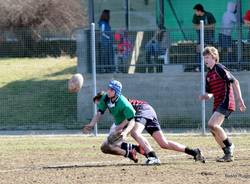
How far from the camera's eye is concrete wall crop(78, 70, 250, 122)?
22547 millimetres

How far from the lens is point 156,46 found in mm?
22531

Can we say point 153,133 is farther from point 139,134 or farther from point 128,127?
point 128,127

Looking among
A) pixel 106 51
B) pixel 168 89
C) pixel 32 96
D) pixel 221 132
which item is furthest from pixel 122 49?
pixel 221 132

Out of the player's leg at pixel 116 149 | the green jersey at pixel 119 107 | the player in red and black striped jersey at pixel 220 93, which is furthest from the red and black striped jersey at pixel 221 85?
the player's leg at pixel 116 149

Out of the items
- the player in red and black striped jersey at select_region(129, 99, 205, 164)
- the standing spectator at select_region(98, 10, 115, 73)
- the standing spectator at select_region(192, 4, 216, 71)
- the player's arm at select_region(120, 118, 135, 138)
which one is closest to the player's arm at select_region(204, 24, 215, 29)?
the standing spectator at select_region(192, 4, 216, 71)

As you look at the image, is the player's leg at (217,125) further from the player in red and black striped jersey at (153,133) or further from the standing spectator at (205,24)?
the standing spectator at (205,24)

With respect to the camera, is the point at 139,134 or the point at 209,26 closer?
the point at 139,134

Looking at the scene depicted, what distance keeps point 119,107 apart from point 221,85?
1.78 m

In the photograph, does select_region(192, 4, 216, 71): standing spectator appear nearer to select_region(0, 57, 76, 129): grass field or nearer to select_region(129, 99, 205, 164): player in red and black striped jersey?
select_region(0, 57, 76, 129): grass field

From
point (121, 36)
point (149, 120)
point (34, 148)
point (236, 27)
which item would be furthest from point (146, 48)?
point (149, 120)

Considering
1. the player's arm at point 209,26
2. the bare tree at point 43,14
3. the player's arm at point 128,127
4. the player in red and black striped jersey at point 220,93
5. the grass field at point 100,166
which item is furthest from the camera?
the bare tree at point 43,14

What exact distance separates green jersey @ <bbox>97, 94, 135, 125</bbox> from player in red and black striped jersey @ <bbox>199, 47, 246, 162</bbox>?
1371 millimetres

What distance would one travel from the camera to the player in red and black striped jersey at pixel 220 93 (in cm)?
1390

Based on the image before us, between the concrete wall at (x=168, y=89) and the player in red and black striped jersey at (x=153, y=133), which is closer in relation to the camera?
the player in red and black striped jersey at (x=153, y=133)
